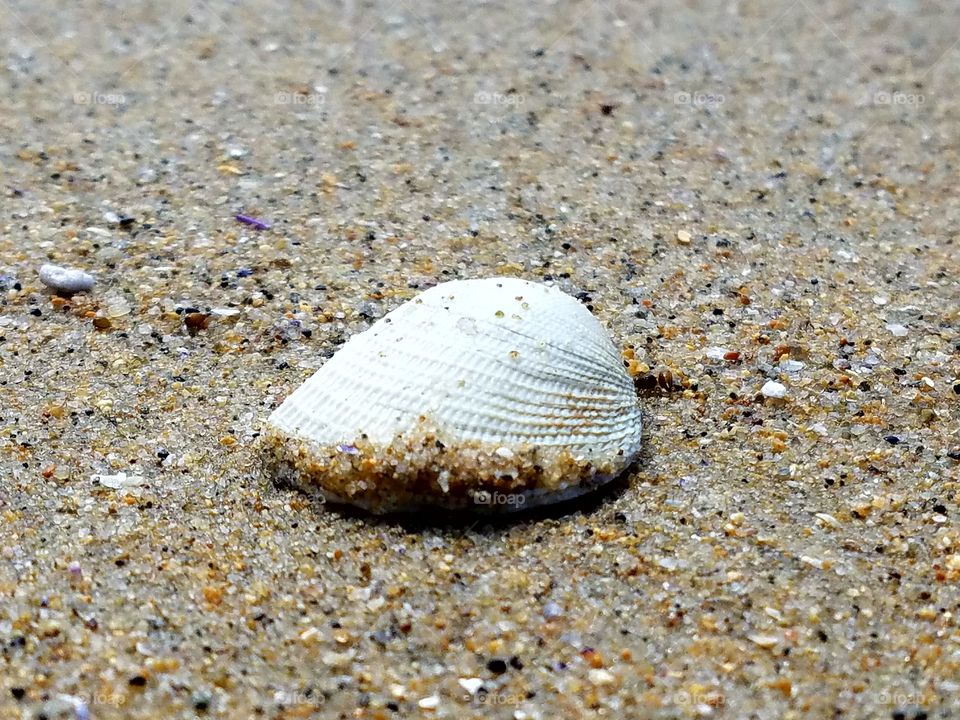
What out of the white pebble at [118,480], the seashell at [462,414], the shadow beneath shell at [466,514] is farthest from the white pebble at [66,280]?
the shadow beneath shell at [466,514]

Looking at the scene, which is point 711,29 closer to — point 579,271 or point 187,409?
point 579,271

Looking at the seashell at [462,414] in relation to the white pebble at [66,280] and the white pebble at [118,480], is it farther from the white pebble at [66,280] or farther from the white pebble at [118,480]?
the white pebble at [66,280]

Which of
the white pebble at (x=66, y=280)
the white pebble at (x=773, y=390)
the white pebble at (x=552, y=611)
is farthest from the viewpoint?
the white pebble at (x=66, y=280)

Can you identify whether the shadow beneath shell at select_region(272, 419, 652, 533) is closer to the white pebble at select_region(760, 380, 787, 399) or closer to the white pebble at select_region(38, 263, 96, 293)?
the white pebble at select_region(760, 380, 787, 399)

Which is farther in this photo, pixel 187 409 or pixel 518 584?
pixel 187 409

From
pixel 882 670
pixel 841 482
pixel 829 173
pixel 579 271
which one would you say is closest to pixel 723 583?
pixel 882 670

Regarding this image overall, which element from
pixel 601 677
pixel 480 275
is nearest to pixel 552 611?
pixel 601 677
